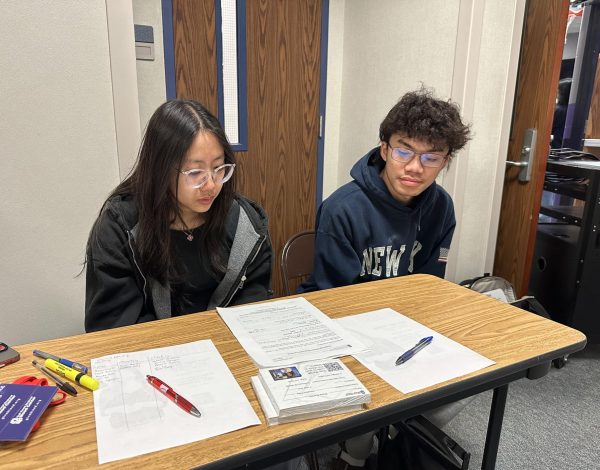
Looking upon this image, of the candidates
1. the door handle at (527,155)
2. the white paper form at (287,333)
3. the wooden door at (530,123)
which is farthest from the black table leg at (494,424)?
the door handle at (527,155)

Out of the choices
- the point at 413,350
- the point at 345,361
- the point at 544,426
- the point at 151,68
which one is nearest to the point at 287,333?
the point at 345,361

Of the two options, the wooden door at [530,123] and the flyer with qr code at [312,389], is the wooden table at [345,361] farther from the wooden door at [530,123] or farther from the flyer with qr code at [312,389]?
the wooden door at [530,123]

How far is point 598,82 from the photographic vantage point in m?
3.65

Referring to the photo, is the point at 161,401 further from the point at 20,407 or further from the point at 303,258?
the point at 303,258

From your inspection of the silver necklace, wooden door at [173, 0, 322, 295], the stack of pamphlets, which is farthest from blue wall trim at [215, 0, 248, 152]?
the stack of pamphlets

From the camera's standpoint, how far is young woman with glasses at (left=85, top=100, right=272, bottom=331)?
1.17 metres

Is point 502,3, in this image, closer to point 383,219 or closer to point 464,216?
point 464,216

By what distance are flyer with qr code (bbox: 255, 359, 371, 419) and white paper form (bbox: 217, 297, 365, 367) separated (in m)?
0.05

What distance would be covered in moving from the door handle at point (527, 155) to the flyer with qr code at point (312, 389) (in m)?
2.08

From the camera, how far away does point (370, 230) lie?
4.97 ft

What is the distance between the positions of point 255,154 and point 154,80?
702 millimetres

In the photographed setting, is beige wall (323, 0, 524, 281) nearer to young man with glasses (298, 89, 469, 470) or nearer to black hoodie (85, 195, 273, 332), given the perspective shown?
young man with glasses (298, 89, 469, 470)

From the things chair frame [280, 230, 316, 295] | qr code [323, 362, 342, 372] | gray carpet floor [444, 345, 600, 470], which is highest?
qr code [323, 362, 342, 372]

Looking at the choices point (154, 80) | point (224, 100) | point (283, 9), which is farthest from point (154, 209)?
point (283, 9)
